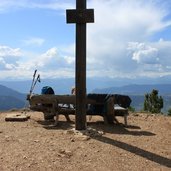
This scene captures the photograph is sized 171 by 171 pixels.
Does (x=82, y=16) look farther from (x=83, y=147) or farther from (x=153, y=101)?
(x=153, y=101)

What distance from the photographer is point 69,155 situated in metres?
9.15

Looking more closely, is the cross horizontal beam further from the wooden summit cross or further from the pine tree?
the pine tree

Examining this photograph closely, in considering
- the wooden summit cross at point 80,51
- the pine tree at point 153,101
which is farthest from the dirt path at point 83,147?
the pine tree at point 153,101

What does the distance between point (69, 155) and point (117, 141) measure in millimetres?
1890

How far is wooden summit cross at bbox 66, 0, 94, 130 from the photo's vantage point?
11648 mm

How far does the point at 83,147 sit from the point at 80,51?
291 cm

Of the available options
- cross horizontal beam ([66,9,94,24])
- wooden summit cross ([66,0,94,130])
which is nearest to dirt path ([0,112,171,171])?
wooden summit cross ([66,0,94,130])

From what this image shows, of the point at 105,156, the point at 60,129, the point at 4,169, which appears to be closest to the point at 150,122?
the point at 60,129

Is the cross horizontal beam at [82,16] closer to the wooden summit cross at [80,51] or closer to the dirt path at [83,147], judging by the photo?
the wooden summit cross at [80,51]

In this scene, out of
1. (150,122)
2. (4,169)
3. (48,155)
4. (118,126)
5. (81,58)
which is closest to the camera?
(4,169)

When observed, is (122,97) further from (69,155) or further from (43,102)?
(69,155)

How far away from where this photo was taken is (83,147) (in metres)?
9.85

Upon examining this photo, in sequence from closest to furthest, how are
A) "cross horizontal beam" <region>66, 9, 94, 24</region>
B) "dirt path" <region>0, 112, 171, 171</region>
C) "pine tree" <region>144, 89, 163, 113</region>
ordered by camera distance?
"dirt path" <region>0, 112, 171, 171</region> → "cross horizontal beam" <region>66, 9, 94, 24</region> → "pine tree" <region>144, 89, 163, 113</region>

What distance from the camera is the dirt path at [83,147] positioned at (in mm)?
8570
